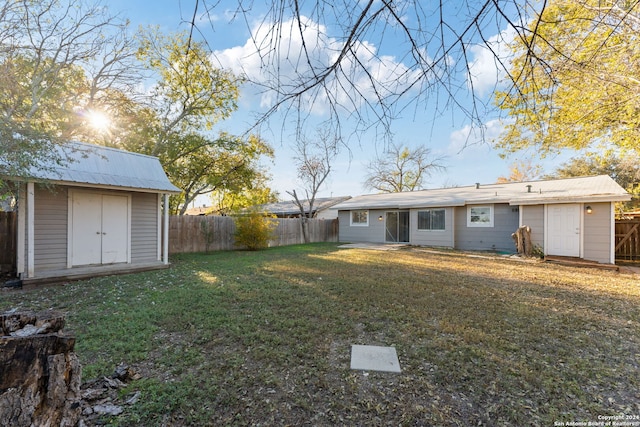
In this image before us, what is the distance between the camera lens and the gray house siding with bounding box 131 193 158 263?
7.52 metres

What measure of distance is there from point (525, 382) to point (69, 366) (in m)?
3.34

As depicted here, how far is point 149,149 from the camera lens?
12.8 meters

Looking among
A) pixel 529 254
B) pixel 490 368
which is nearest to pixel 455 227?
pixel 529 254

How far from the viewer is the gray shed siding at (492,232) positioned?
437 inches

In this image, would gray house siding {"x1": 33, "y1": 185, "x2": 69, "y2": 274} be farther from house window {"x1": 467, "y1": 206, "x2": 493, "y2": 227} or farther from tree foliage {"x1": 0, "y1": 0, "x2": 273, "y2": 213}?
house window {"x1": 467, "y1": 206, "x2": 493, "y2": 227}

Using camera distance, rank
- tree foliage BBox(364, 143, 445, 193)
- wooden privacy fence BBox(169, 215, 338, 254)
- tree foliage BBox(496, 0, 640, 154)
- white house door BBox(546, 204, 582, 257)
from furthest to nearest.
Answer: tree foliage BBox(364, 143, 445, 193) < wooden privacy fence BBox(169, 215, 338, 254) < white house door BBox(546, 204, 582, 257) < tree foliage BBox(496, 0, 640, 154)

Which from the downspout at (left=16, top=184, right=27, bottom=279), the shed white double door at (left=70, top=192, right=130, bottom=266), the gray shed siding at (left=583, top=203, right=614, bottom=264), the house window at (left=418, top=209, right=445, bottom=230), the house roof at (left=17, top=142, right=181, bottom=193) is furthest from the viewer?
the house window at (left=418, top=209, right=445, bottom=230)

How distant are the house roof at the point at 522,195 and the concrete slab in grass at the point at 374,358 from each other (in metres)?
9.75

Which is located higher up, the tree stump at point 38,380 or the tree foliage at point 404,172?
the tree foliage at point 404,172

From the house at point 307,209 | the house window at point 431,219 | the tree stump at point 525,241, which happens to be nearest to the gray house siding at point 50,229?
the house window at point 431,219

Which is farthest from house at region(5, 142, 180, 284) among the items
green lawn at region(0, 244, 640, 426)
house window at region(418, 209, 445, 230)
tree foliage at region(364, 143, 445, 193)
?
tree foliage at region(364, 143, 445, 193)

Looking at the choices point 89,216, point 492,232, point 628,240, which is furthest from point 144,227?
point 628,240

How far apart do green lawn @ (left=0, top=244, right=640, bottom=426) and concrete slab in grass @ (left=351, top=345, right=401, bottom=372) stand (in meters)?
0.09

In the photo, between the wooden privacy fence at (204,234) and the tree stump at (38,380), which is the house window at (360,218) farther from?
the tree stump at (38,380)
